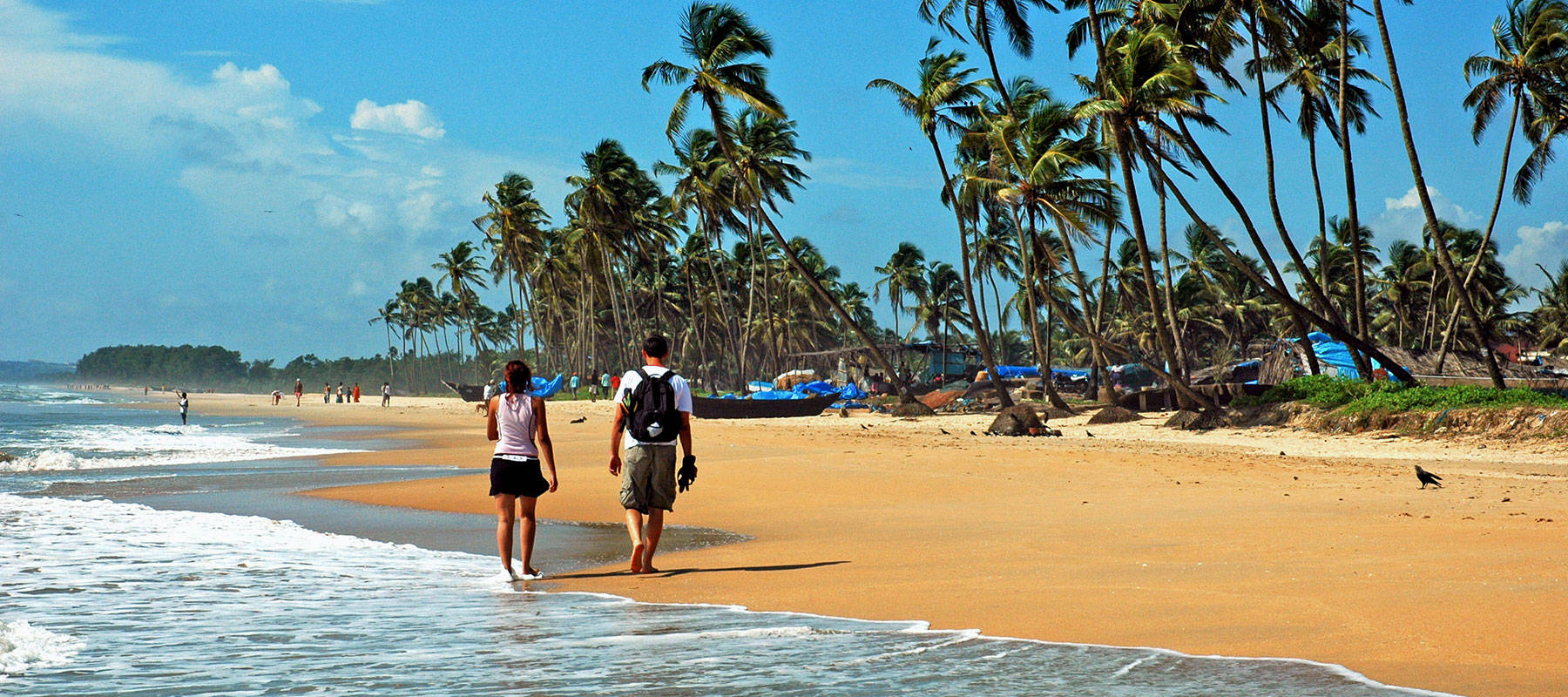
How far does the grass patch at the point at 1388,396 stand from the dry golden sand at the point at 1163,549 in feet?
7.44

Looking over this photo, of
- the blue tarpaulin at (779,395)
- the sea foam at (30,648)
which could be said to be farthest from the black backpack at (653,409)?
the blue tarpaulin at (779,395)

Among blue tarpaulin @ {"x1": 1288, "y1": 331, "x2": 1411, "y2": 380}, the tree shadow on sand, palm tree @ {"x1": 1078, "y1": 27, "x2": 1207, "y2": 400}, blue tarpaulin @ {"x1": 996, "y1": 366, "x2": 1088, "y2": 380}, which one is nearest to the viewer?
the tree shadow on sand

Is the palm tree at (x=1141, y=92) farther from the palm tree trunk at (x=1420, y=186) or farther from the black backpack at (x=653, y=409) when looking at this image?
the black backpack at (x=653, y=409)

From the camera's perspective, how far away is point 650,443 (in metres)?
6.87

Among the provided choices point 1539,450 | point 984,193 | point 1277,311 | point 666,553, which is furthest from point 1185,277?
point 666,553

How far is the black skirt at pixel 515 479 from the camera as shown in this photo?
6.99 meters

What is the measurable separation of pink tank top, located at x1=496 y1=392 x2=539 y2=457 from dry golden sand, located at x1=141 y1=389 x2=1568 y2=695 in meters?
0.90

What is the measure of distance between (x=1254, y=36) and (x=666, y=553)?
68.1ft

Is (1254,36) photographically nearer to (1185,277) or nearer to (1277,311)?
(1185,277)

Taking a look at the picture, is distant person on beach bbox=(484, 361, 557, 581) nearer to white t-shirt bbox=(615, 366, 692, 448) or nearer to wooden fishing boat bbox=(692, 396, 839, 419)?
white t-shirt bbox=(615, 366, 692, 448)

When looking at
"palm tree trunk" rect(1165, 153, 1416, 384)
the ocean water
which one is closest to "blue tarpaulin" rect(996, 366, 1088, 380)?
"palm tree trunk" rect(1165, 153, 1416, 384)

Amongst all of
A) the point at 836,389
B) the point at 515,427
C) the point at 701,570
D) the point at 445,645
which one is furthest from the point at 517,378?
the point at 836,389

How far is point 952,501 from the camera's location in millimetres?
10453

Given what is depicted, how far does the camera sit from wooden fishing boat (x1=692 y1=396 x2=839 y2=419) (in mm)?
33344
